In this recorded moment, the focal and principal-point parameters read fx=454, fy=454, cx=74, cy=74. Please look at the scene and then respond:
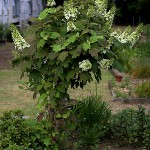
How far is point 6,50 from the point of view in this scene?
17.6m

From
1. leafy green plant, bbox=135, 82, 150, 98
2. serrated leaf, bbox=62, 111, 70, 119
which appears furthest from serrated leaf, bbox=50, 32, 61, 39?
leafy green plant, bbox=135, 82, 150, 98

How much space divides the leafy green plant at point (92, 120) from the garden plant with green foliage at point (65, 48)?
476 millimetres

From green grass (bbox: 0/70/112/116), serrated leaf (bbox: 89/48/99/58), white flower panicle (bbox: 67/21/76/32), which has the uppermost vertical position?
white flower panicle (bbox: 67/21/76/32)

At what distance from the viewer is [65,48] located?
16.2 ft

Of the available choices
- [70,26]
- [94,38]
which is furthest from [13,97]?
[94,38]

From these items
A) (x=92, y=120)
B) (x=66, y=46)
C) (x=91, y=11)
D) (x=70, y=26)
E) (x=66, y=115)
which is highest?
(x=91, y=11)

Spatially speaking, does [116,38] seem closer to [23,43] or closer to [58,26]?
[58,26]

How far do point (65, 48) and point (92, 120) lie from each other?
1.61 meters

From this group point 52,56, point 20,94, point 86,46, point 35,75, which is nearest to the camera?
point 86,46

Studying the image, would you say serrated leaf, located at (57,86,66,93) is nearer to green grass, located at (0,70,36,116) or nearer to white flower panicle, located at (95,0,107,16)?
white flower panicle, located at (95,0,107,16)

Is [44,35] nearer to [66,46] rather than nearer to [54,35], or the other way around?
[54,35]

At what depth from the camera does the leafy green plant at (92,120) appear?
578 cm

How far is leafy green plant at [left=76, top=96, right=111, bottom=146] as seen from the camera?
578cm

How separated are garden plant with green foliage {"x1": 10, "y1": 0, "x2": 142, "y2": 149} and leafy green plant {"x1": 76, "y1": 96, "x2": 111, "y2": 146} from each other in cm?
48
